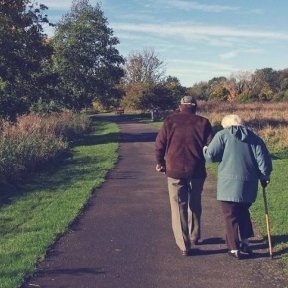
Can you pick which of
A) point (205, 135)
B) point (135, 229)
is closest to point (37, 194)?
point (135, 229)

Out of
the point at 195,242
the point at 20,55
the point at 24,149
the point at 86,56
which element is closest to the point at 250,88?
the point at 86,56

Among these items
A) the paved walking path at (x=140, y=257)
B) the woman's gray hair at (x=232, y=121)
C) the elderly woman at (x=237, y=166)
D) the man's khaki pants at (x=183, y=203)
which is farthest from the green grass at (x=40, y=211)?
the woman's gray hair at (x=232, y=121)

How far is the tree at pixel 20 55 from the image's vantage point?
910 inches

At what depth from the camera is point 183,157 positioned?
22.5 ft

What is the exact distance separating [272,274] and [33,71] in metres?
20.5

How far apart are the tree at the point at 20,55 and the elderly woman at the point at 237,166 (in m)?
18.1

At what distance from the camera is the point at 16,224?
871 centimetres

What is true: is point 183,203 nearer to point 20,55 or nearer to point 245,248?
point 245,248

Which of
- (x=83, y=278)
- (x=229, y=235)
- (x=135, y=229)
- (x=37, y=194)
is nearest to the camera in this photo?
(x=83, y=278)

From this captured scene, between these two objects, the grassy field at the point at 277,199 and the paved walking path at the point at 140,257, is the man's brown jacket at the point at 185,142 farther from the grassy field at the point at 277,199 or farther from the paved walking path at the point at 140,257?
the grassy field at the point at 277,199

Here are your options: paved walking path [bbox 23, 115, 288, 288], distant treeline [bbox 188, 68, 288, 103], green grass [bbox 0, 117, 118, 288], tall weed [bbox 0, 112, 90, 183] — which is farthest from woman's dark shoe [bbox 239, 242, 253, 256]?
distant treeline [bbox 188, 68, 288, 103]

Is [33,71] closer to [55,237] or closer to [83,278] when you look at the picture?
[55,237]

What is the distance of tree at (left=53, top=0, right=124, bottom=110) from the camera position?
146ft

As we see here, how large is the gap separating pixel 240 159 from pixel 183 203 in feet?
3.19
